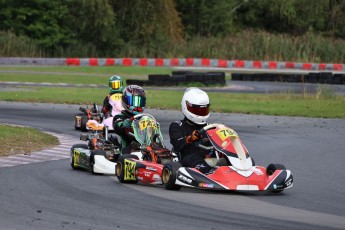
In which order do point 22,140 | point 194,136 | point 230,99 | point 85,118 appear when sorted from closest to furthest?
point 194,136 → point 22,140 → point 85,118 → point 230,99

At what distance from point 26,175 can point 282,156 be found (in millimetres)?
3981

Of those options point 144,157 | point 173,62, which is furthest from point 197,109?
point 173,62

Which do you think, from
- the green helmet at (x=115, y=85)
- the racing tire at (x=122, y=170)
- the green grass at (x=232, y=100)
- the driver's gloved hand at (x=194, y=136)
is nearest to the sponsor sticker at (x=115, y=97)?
the green helmet at (x=115, y=85)

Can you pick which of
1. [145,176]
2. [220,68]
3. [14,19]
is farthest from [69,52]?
→ [145,176]

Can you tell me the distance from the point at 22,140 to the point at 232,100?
431 inches

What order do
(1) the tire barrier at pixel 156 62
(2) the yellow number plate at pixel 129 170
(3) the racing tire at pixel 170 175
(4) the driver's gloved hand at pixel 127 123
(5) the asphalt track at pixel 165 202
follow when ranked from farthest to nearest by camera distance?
(1) the tire barrier at pixel 156 62 → (4) the driver's gloved hand at pixel 127 123 → (2) the yellow number plate at pixel 129 170 → (3) the racing tire at pixel 170 175 → (5) the asphalt track at pixel 165 202

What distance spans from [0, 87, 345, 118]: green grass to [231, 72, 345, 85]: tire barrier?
641 cm

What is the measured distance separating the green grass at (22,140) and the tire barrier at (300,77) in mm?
18440

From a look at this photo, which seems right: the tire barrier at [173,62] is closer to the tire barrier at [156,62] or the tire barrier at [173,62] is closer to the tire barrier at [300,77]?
the tire barrier at [156,62]

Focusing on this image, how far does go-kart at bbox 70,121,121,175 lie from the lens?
1007 centimetres

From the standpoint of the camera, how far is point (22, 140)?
13242mm

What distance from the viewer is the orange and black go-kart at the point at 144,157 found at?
9125mm

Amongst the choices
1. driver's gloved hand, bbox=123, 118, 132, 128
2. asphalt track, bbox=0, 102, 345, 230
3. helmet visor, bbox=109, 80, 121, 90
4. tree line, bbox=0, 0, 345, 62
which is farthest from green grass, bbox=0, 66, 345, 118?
tree line, bbox=0, 0, 345, 62

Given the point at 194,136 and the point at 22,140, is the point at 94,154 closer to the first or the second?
the point at 194,136
